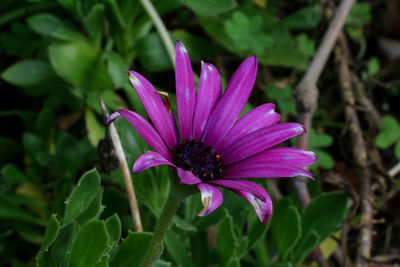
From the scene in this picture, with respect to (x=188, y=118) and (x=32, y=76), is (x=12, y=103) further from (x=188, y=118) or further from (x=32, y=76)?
(x=188, y=118)

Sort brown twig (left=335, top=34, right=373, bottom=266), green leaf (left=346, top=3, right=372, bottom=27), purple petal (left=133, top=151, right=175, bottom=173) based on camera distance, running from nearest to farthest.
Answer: purple petal (left=133, top=151, right=175, bottom=173) < brown twig (left=335, top=34, right=373, bottom=266) < green leaf (left=346, top=3, right=372, bottom=27)

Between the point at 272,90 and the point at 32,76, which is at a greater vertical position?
the point at 32,76

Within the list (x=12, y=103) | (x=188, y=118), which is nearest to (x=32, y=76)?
(x=12, y=103)

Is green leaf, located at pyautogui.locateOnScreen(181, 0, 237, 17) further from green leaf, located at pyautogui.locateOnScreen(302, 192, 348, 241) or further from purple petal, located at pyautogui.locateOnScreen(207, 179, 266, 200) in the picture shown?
purple petal, located at pyautogui.locateOnScreen(207, 179, 266, 200)

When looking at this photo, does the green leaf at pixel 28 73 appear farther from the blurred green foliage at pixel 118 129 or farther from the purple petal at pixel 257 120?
the purple petal at pixel 257 120

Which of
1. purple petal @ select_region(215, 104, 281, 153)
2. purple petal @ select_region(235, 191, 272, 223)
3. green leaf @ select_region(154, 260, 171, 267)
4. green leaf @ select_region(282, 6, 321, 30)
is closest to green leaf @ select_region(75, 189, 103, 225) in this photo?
green leaf @ select_region(154, 260, 171, 267)

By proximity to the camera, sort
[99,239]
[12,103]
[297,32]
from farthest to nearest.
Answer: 1. [297,32]
2. [12,103]
3. [99,239]
